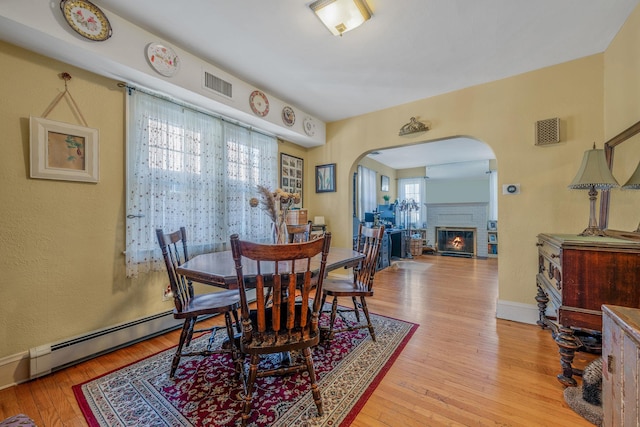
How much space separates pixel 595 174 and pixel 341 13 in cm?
226

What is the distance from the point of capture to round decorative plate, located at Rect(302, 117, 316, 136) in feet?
12.1

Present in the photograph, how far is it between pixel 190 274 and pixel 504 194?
3089 millimetres

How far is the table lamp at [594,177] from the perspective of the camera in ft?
6.15

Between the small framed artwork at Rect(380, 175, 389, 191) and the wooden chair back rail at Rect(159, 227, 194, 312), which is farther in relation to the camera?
the small framed artwork at Rect(380, 175, 389, 191)

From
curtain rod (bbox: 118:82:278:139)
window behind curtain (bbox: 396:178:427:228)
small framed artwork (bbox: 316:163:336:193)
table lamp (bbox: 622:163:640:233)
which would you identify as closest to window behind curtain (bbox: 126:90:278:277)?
curtain rod (bbox: 118:82:278:139)

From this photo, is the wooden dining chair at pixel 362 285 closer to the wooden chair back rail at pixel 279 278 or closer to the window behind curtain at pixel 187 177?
the wooden chair back rail at pixel 279 278

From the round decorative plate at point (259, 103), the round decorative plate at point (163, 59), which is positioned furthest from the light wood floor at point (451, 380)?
the round decorative plate at point (259, 103)

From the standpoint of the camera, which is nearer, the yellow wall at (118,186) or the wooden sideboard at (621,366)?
Result: the wooden sideboard at (621,366)

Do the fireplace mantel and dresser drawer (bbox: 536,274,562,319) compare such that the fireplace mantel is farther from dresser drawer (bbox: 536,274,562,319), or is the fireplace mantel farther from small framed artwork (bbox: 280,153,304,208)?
small framed artwork (bbox: 280,153,304,208)

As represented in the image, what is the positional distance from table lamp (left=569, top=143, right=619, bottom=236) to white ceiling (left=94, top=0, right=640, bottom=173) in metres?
1.06

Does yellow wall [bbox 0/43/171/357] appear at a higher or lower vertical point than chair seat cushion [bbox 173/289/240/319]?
higher

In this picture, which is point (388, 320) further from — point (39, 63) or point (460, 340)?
point (39, 63)

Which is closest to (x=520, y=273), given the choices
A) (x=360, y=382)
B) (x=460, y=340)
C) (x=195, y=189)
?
(x=460, y=340)

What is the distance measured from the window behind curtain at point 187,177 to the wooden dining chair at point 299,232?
2.53ft
